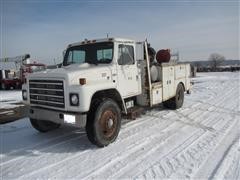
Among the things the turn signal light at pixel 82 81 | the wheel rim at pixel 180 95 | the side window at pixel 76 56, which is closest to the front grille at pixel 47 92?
the turn signal light at pixel 82 81

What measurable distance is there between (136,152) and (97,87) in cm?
156

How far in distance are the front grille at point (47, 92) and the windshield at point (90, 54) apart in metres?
1.40

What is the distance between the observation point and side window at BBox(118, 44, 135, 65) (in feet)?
22.6

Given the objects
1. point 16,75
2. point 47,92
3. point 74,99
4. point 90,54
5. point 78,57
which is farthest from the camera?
point 16,75

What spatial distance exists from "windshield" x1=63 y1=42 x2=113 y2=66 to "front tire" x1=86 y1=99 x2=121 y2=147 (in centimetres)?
129

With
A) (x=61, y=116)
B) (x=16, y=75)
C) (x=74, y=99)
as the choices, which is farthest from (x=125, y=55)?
(x=16, y=75)

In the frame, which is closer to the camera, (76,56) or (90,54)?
(90,54)

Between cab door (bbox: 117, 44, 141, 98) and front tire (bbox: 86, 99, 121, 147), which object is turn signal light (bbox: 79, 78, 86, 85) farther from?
cab door (bbox: 117, 44, 141, 98)

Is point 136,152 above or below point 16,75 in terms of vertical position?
below

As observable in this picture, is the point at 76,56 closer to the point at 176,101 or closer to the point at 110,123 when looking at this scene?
the point at 110,123

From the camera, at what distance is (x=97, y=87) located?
580 centimetres

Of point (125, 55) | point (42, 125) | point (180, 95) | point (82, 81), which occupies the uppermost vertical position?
point (125, 55)

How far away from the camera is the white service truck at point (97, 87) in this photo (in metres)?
5.63

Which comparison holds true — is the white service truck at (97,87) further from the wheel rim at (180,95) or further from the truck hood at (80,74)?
the wheel rim at (180,95)
